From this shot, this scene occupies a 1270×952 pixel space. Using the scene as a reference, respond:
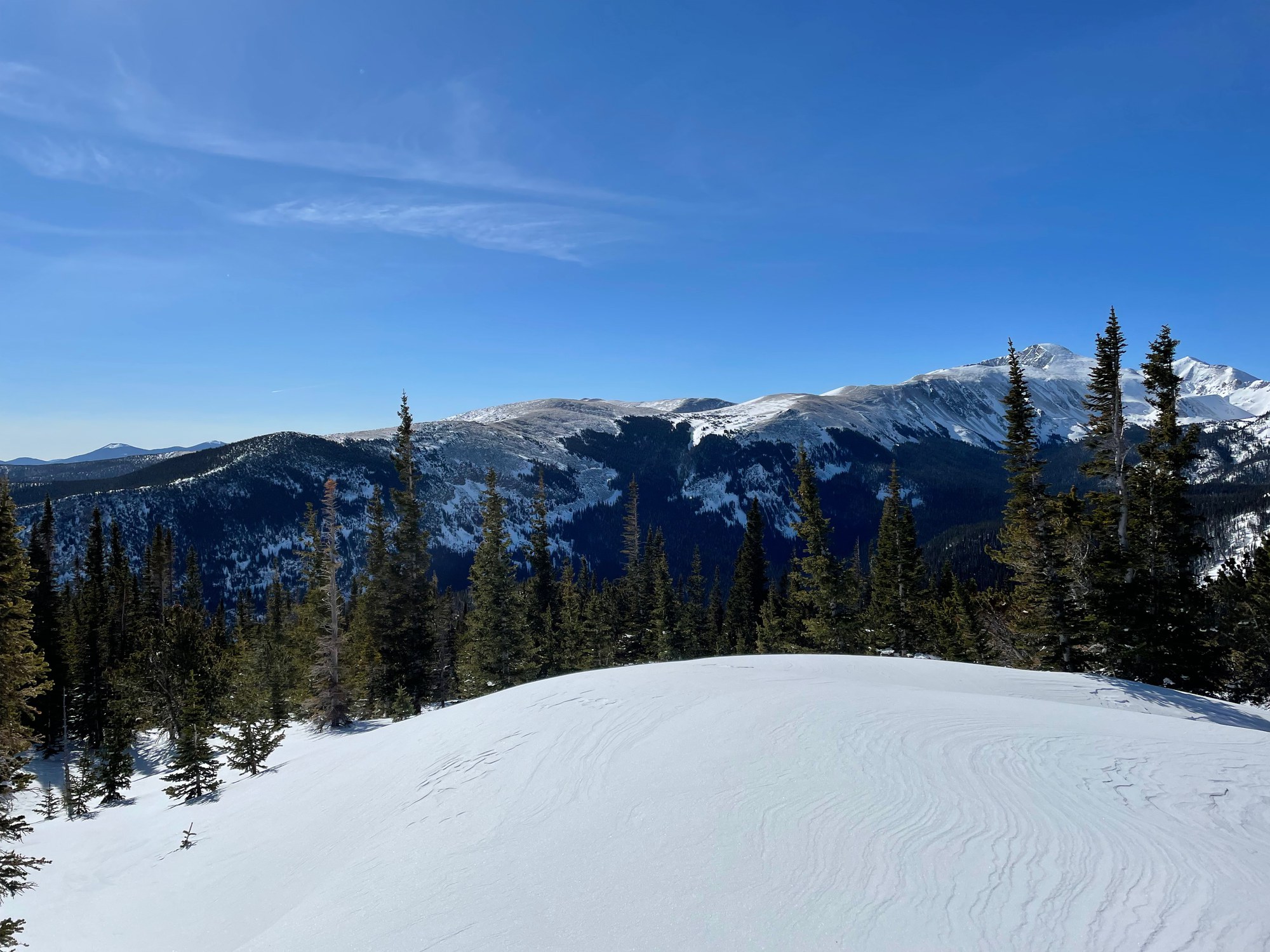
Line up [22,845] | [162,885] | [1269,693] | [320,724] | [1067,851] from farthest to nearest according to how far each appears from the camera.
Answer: [1269,693]
[320,724]
[22,845]
[162,885]
[1067,851]

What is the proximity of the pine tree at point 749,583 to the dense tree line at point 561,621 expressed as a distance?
0.23m

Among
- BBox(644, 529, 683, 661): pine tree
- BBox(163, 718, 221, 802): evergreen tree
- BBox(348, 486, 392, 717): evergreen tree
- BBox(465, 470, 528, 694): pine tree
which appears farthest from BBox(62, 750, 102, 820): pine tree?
BBox(644, 529, 683, 661): pine tree

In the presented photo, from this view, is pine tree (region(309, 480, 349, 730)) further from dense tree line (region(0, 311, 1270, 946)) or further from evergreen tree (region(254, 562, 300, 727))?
evergreen tree (region(254, 562, 300, 727))

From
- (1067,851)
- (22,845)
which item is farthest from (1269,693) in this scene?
(22,845)

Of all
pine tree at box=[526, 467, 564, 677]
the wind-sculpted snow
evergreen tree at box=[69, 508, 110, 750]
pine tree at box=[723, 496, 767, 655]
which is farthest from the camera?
pine tree at box=[723, 496, 767, 655]

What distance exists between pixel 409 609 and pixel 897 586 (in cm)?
2711

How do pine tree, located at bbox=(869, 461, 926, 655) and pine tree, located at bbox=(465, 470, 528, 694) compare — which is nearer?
pine tree, located at bbox=(465, 470, 528, 694)

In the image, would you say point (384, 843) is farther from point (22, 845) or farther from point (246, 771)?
point (22, 845)

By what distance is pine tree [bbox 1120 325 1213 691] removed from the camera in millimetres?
21094

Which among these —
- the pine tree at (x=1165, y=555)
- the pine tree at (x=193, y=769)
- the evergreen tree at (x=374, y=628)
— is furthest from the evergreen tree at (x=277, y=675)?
the pine tree at (x=1165, y=555)

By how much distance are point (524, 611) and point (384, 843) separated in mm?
28591

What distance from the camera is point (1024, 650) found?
87.4ft

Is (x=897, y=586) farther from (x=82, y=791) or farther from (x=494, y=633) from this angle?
(x=82, y=791)

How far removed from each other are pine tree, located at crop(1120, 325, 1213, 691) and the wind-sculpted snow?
1047cm
